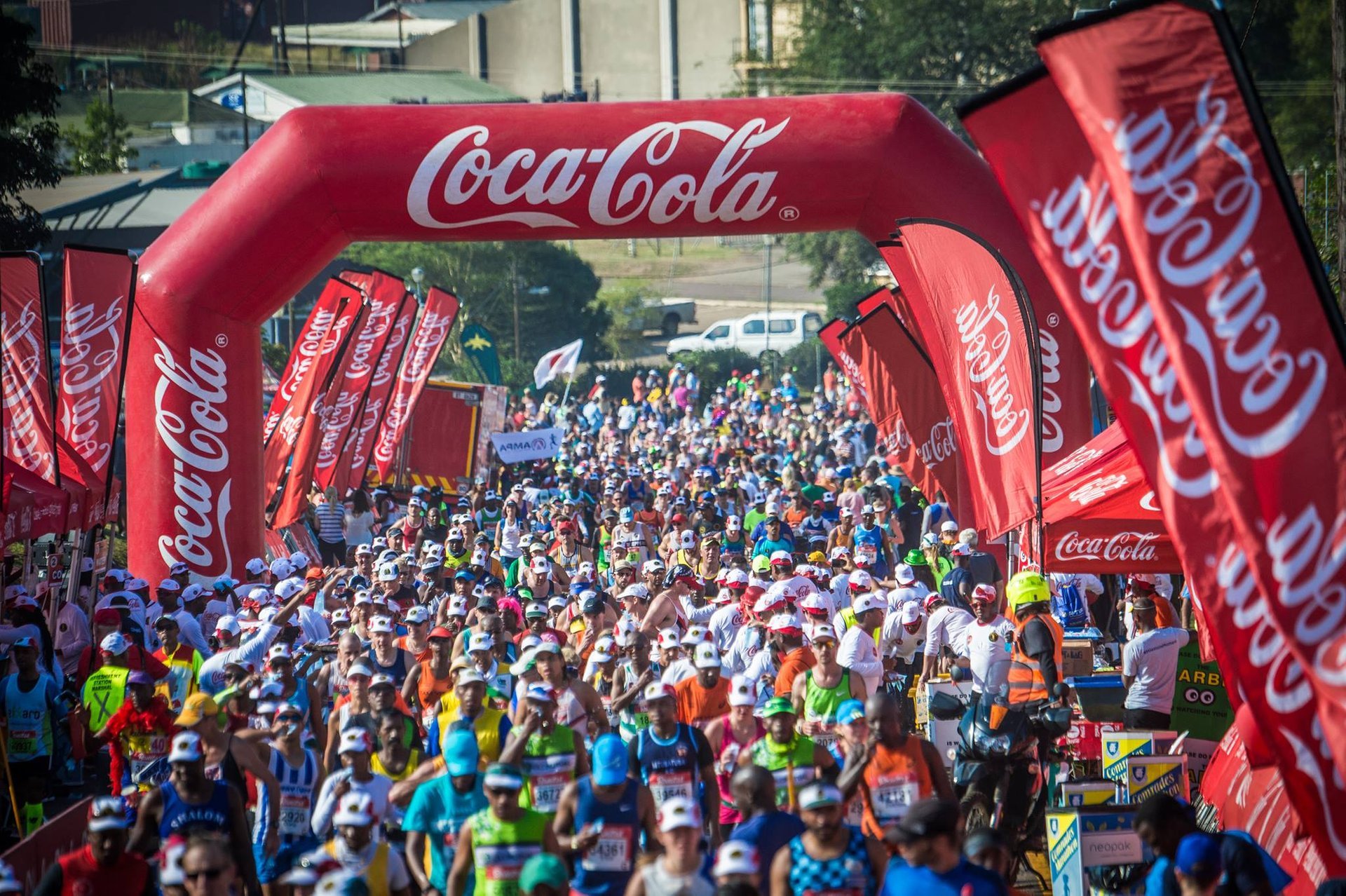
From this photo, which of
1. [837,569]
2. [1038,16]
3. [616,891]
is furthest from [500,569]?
[1038,16]

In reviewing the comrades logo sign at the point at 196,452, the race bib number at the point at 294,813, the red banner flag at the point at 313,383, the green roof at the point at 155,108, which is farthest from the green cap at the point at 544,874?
the green roof at the point at 155,108

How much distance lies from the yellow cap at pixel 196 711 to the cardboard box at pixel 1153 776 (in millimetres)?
4809

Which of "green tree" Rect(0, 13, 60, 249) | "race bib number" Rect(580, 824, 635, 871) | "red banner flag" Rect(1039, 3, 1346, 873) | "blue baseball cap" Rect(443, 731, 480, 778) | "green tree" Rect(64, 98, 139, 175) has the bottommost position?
"race bib number" Rect(580, 824, 635, 871)

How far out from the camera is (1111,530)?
11508mm

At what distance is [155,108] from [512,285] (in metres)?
23.2

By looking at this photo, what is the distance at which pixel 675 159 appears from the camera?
15.1 metres

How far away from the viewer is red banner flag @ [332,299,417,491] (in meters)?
22.4

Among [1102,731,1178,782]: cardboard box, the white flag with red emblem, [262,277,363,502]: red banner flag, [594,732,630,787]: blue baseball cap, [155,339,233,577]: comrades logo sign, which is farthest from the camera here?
the white flag with red emblem

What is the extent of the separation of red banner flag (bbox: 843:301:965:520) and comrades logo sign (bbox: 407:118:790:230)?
3014 mm

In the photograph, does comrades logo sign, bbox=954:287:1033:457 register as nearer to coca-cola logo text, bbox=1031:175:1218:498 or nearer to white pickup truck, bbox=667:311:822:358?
coca-cola logo text, bbox=1031:175:1218:498

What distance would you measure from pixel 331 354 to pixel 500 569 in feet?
11.9

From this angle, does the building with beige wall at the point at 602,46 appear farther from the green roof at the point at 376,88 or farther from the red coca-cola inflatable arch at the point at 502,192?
the red coca-cola inflatable arch at the point at 502,192

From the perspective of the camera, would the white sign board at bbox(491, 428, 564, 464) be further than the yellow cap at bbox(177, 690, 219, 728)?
Yes

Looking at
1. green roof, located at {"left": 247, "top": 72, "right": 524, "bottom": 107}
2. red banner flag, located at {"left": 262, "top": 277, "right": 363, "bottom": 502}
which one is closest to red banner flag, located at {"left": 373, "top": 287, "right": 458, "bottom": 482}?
red banner flag, located at {"left": 262, "top": 277, "right": 363, "bottom": 502}
